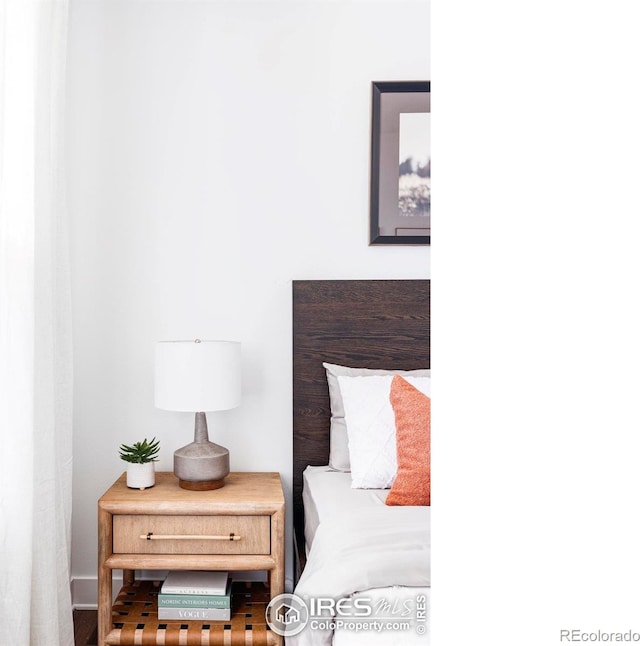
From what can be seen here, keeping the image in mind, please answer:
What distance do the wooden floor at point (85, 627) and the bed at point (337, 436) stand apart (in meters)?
0.81

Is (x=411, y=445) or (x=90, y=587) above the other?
(x=411, y=445)

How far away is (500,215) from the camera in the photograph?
7.8 inches

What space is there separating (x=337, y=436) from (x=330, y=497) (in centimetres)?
39

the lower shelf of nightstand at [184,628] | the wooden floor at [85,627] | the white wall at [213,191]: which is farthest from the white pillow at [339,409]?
the wooden floor at [85,627]

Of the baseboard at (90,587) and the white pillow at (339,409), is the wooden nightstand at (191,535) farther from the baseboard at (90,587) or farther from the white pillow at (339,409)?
the baseboard at (90,587)

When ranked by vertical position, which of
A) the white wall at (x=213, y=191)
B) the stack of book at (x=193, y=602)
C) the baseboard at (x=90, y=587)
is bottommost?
the baseboard at (x=90, y=587)

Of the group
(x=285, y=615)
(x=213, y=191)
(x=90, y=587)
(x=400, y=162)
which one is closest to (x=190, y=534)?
(x=285, y=615)

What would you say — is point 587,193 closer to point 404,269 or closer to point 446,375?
point 446,375

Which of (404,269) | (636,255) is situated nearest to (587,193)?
(636,255)

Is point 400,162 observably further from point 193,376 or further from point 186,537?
point 186,537

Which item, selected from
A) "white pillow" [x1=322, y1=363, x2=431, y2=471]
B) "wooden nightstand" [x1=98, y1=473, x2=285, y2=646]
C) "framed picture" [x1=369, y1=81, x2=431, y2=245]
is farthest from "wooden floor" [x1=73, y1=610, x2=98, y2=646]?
"framed picture" [x1=369, y1=81, x2=431, y2=245]

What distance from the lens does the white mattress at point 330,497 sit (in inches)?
70.6

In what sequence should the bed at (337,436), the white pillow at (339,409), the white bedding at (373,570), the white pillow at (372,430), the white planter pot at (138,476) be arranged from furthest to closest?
the white pillow at (339,409) < the white planter pot at (138,476) < the white pillow at (372,430) < the bed at (337,436) < the white bedding at (373,570)

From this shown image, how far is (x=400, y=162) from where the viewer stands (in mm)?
2426
